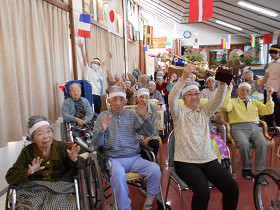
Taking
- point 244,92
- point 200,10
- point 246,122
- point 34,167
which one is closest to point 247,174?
point 246,122

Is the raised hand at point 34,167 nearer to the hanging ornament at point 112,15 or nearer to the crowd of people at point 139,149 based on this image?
the crowd of people at point 139,149

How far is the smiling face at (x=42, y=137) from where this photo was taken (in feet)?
5.39

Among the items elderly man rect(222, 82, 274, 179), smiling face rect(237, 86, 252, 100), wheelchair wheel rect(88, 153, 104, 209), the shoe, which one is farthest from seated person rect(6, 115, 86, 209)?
smiling face rect(237, 86, 252, 100)

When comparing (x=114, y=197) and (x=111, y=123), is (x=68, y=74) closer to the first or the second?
(x=111, y=123)

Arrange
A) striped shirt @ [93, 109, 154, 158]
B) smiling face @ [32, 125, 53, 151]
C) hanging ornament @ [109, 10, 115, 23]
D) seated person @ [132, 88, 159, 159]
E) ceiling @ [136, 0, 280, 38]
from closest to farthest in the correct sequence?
smiling face @ [32, 125, 53, 151] → striped shirt @ [93, 109, 154, 158] → seated person @ [132, 88, 159, 159] → hanging ornament @ [109, 10, 115, 23] → ceiling @ [136, 0, 280, 38]

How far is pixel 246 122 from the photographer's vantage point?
2812 mm

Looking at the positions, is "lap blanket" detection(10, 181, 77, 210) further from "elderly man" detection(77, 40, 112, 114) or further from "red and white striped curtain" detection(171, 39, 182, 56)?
"red and white striped curtain" detection(171, 39, 182, 56)

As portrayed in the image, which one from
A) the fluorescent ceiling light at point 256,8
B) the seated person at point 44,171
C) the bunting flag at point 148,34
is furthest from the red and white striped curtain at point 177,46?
the seated person at point 44,171

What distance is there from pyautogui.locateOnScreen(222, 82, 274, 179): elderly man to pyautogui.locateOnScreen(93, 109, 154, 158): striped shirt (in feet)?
4.13

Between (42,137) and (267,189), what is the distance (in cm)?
189

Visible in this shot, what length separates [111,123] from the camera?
2.04 metres

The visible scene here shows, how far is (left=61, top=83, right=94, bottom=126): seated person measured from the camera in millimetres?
3119

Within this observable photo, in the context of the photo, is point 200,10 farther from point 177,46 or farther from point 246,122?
point 177,46

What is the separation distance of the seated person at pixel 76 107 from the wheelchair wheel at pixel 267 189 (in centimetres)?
216
